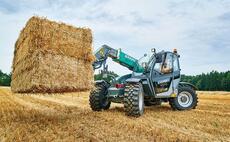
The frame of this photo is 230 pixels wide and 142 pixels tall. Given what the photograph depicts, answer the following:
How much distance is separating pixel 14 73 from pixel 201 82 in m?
73.9

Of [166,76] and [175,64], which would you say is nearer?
[166,76]

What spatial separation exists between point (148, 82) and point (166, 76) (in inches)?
40.9

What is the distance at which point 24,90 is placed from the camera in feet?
33.9

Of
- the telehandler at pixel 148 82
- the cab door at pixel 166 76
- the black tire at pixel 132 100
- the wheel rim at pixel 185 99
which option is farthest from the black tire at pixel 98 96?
the wheel rim at pixel 185 99

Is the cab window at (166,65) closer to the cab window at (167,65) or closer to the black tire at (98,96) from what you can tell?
the cab window at (167,65)

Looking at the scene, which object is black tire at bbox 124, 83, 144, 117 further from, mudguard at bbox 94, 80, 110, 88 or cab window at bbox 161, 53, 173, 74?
cab window at bbox 161, 53, 173, 74

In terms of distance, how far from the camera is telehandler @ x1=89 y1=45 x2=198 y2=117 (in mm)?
12711

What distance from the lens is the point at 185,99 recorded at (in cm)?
1427

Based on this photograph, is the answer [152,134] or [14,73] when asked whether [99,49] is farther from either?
[152,134]

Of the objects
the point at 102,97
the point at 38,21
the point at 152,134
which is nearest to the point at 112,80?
the point at 102,97

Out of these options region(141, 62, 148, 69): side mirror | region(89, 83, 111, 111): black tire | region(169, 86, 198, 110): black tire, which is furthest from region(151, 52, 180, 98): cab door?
region(89, 83, 111, 111): black tire

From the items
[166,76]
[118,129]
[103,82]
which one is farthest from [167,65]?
[118,129]

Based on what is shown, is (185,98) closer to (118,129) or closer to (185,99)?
(185,99)

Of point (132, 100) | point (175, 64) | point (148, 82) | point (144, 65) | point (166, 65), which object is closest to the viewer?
point (132, 100)
